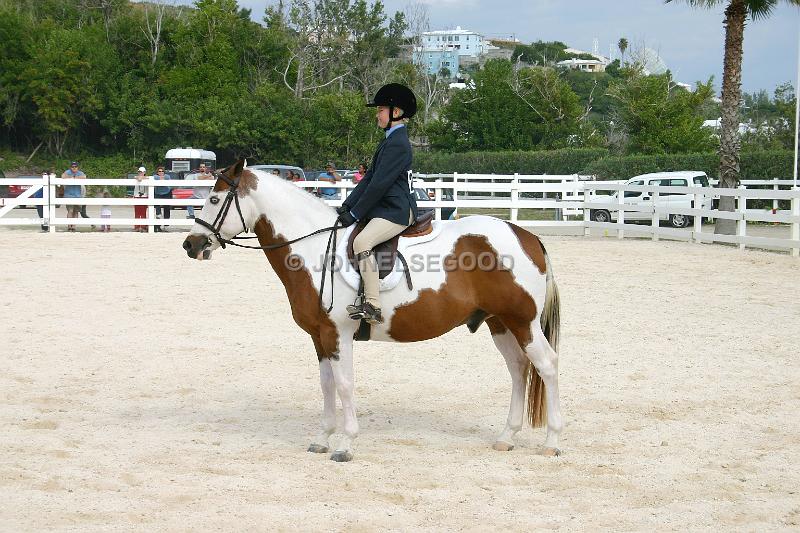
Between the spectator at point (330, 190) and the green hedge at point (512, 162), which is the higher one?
the green hedge at point (512, 162)

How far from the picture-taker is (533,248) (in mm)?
6285

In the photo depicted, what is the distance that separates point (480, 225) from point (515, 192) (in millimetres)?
17365

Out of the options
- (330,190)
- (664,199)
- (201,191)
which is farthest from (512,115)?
(201,191)

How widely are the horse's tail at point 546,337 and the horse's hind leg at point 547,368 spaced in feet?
0.44

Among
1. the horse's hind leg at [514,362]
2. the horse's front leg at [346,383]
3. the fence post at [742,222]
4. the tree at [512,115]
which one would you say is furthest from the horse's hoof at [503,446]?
the tree at [512,115]

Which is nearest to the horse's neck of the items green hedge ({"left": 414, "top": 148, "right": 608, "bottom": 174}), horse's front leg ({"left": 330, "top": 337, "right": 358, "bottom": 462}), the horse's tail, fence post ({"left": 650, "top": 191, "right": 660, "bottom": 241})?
horse's front leg ({"left": 330, "top": 337, "right": 358, "bottom": 462})

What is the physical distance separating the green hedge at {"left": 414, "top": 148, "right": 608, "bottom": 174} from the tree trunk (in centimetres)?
1742

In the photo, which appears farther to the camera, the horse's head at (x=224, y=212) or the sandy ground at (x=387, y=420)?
the horse's head at (x=224, y=212)

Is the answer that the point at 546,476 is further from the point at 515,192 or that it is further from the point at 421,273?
the point at 515,192

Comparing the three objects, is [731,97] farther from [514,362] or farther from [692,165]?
[514,362]

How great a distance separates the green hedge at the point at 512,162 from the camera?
4112 centimetres

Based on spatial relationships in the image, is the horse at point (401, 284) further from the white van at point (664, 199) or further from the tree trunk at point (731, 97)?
the white van at point (664, 199)

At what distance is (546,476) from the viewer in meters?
5.52

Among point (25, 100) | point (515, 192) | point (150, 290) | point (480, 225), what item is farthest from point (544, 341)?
point (25, 100)
